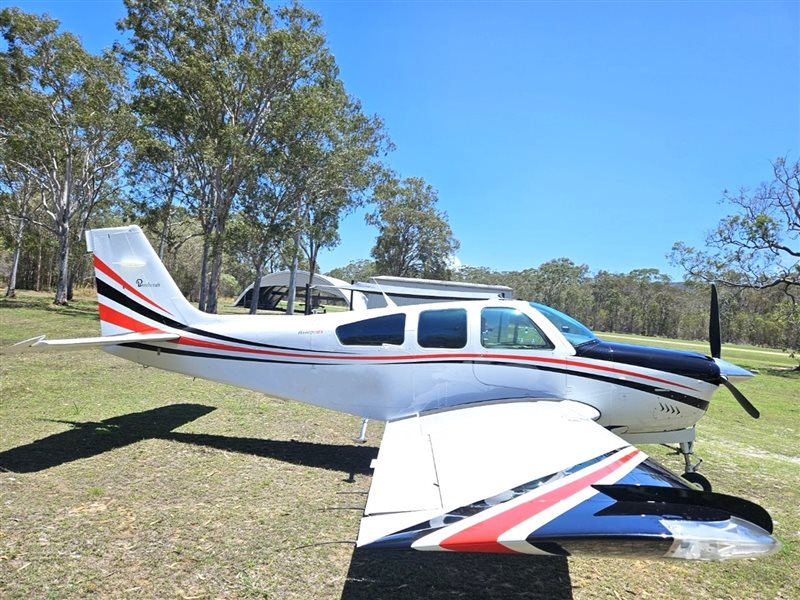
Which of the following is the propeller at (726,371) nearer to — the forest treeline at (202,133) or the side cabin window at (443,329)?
the side cabin window at (443,329)

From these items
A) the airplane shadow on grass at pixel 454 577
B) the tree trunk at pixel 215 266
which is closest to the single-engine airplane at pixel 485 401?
the airplane shadow on grass at pixel 454 577

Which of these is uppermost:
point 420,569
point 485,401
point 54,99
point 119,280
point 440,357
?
point 54,99

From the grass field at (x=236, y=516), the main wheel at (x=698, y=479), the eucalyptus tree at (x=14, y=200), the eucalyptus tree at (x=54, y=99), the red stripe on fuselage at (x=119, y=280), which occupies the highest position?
the eucalyptus tree at (x=54, y=99)

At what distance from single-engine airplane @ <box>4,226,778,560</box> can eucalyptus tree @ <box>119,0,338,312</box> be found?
17.4 meters

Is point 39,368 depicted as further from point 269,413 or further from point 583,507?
point 583,507

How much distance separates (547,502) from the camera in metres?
2.58

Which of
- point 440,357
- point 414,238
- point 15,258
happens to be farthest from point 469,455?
point 414,238

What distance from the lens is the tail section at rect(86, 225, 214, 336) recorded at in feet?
19.1

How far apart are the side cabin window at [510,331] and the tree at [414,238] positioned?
152 feet

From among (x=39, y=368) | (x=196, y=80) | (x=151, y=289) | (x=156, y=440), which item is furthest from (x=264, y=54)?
(x=156, y=440)

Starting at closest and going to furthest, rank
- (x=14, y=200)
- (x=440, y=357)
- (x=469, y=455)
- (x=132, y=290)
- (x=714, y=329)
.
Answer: (x=469, y=455) < (x=440, y=357) < (x=714, y=329) < (x=132, y=290) < (x=14, y=200)

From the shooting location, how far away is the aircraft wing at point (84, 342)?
436 cm

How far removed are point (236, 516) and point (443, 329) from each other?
260 cm

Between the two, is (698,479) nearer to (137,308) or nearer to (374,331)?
(374,331)
